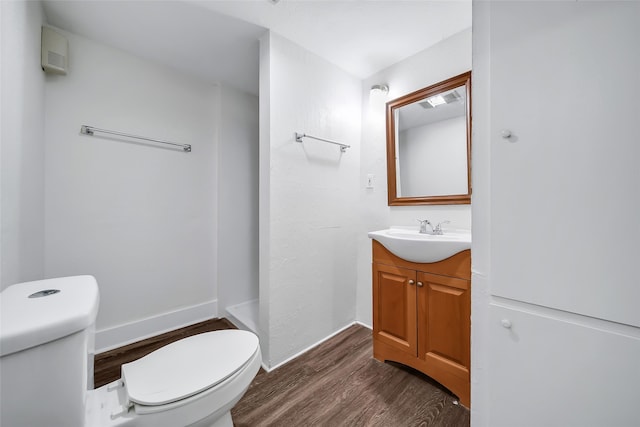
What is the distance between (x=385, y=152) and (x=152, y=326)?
7.67 ft

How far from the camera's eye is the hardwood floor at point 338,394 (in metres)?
1.18

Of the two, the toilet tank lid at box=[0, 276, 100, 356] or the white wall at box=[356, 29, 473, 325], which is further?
the white wall at box=[356, 29, 473, 325]

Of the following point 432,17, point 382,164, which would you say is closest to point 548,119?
point 432,17

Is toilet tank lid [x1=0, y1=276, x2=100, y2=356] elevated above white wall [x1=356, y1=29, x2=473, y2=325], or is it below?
below

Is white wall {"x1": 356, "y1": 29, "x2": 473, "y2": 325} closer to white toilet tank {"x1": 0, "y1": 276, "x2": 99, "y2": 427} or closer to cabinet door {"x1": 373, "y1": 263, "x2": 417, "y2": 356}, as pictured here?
cabinet door {"x1": 373, "y1": 263, "x2": 417, "y2": 356}

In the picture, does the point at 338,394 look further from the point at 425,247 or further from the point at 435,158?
the point at 435,158

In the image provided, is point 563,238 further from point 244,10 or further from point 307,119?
point 244,10

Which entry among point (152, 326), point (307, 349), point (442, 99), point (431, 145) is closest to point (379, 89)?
point (442, 99)

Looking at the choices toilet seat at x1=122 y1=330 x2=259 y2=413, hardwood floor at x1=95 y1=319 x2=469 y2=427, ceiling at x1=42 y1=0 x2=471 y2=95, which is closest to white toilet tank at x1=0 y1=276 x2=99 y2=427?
toilet seat at x1=122 y1=330 x2=259 y2=413

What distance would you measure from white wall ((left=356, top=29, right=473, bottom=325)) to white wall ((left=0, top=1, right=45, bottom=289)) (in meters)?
2.00

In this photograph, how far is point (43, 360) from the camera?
594mm

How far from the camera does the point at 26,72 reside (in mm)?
1166

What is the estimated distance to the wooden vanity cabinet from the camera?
1.23 m

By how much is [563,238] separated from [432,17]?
148 centimetres
